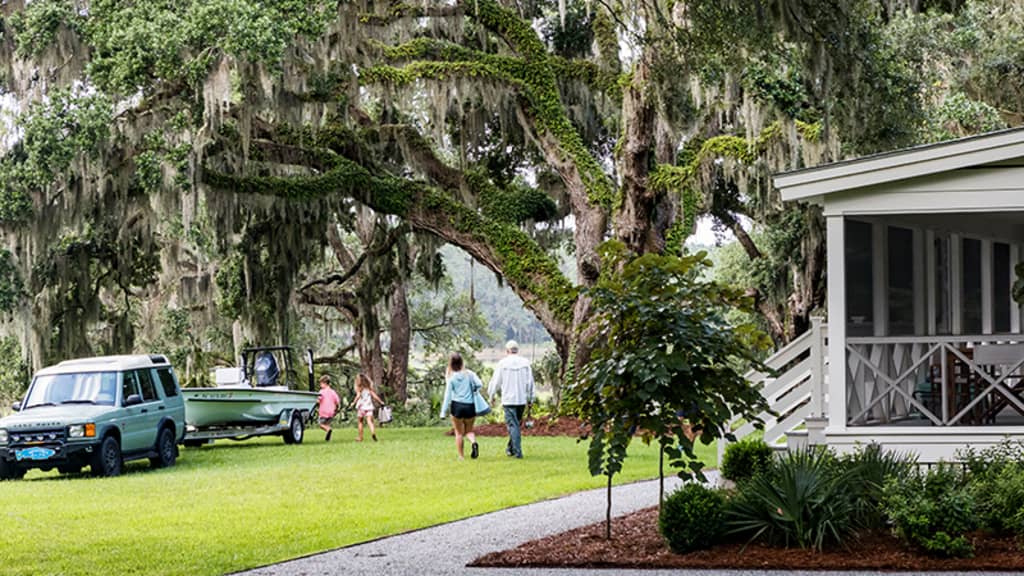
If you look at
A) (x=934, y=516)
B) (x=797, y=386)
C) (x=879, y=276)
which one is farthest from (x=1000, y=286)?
(x=934, y=516)

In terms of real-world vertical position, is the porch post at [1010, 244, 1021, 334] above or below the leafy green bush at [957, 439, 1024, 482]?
above

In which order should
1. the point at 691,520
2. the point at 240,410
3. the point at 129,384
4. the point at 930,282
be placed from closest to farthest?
the point at 691,520 → the point at 930,282 → the point at 129,384 → the point at 240,410

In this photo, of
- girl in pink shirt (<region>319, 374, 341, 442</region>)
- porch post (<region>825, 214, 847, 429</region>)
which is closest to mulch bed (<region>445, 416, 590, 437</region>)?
girl in pink shirt (<region>319, 374, 341, 442</region>)

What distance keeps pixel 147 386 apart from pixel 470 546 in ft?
35.1

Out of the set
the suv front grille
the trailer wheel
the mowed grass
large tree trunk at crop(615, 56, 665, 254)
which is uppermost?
large tree trunk at crop(615, 56, 665, 254)

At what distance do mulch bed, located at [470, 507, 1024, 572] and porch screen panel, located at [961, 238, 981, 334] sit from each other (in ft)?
24.0

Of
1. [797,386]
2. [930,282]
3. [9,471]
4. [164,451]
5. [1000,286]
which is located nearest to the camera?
[797,386]

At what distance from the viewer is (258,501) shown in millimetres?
14836

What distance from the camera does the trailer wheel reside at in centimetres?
2512

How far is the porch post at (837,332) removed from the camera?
42.6 feet

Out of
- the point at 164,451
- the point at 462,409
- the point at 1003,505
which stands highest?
the point at 462,409

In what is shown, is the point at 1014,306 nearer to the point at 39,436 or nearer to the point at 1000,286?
the point at 1000,286

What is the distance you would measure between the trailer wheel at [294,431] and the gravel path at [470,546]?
11.5 meters

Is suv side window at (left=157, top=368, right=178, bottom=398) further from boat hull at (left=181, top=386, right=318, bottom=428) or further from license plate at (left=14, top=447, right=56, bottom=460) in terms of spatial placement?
license plate at (left=14, top=447, right=56, bottom=460)
